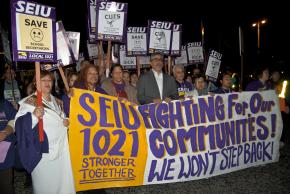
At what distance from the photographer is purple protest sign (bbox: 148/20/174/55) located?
23.4 feet

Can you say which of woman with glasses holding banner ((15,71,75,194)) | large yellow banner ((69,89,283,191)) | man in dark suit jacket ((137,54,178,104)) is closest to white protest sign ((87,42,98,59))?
man in dark suit jacket ((137,54,178,104))

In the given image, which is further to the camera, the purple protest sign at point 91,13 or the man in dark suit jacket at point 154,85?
the purple protest sign at point 91,13

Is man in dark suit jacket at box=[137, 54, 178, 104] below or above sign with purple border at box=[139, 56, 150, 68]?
below

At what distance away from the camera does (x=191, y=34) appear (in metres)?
47.3

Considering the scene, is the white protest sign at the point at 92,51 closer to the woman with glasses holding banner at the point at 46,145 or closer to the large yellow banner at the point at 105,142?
the large yellow banner at the point at 105,142

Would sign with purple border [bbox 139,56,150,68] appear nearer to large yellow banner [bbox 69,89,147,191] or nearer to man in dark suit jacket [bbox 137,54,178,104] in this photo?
man in dark suit jacket [bbox 137,54,178,104]

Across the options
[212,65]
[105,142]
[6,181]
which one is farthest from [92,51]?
[6,181]

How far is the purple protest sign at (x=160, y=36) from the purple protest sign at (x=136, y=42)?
1.12 meters

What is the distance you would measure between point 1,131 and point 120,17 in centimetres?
413

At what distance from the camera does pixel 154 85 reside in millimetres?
5320

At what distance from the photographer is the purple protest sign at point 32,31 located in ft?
Result: 10.9

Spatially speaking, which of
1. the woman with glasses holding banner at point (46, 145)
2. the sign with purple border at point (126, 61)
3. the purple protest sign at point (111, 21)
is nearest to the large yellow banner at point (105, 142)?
the woman with glasses holding banner at point (46, 145)

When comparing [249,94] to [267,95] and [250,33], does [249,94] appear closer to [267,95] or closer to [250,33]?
[267,95]

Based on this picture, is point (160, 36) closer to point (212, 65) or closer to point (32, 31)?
point (212, 65)
